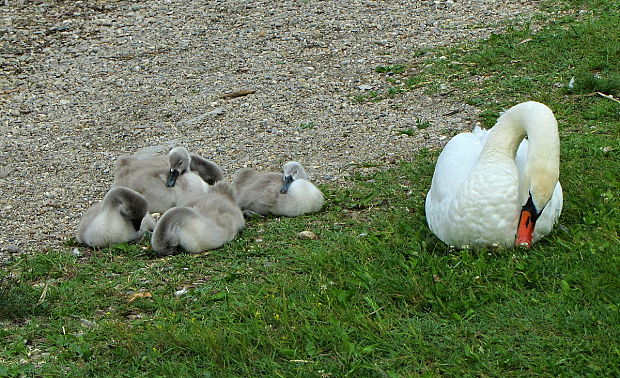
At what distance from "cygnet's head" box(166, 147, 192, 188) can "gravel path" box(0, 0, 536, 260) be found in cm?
77

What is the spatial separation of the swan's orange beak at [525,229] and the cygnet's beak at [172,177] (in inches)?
124

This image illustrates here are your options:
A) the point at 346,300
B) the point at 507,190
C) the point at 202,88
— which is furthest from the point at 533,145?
the point at 202,88

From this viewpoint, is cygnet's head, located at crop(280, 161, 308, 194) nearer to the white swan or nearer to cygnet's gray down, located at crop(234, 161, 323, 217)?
cygnet's gray down, located at crop(234, 161, 323, 217)

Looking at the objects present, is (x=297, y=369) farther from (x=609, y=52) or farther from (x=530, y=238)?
(x=609, y=52)

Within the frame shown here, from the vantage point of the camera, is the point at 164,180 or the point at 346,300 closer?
the point at 346,300

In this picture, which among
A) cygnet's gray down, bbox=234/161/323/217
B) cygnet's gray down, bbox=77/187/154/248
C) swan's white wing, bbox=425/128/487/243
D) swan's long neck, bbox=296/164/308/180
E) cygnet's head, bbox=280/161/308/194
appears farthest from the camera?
swan's long neck, bbox=296/164/308/180

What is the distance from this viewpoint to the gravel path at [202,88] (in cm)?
825

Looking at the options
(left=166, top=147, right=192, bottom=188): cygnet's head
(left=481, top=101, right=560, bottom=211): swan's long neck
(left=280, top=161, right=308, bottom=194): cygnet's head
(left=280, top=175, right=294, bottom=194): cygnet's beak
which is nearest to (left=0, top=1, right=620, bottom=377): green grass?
(left=280, top=175, right=294, bottom=194): cygnet's beak

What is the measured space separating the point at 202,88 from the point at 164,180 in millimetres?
3076

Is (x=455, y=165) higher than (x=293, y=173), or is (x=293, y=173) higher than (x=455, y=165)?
(x=455, y=165)

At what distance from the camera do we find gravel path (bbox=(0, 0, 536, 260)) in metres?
8.25

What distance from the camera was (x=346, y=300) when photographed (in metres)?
5.15

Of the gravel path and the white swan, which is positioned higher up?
the white swan

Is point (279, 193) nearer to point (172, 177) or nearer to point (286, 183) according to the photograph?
point (286, 183)
